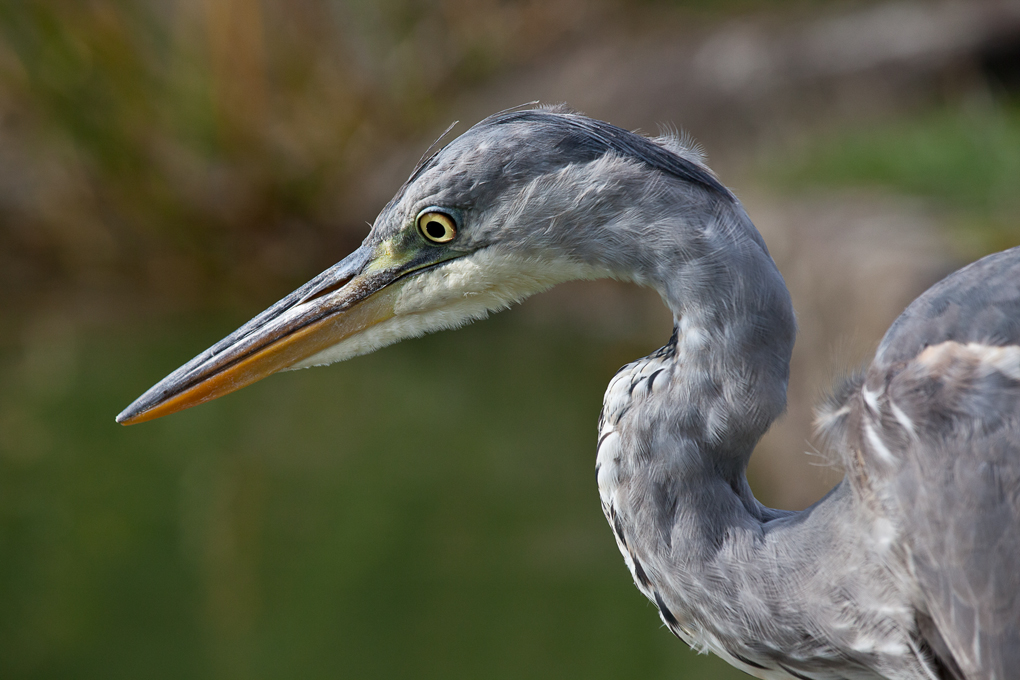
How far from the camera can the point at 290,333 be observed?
5.32 feet

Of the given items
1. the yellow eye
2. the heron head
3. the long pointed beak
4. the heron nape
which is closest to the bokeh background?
the heron nape

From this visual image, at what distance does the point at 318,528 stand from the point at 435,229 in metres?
3.41

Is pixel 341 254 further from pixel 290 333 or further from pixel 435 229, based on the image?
pixel 435 229

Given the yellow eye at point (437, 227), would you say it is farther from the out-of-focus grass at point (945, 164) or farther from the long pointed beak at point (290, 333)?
the out-of-focus grass at point (945, 164)

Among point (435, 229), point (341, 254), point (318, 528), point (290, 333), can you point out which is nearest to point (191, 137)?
point (341, 254)

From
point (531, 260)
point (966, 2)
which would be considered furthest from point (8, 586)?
point (966, 2)

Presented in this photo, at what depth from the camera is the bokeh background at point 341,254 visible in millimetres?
4094

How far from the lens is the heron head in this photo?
4.60 ft

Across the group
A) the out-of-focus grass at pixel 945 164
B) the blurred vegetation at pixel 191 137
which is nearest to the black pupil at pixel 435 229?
the out-of-focus grass at pixel 945 164

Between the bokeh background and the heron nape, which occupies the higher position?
the bokeh background

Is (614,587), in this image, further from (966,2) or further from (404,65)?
(404,65)

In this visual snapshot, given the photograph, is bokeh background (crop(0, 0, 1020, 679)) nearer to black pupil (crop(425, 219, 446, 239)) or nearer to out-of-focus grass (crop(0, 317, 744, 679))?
out-of-focus grass (crop(0, 317, 744, 679))

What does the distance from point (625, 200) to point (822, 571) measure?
0.55 m

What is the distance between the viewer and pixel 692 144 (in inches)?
58.7
